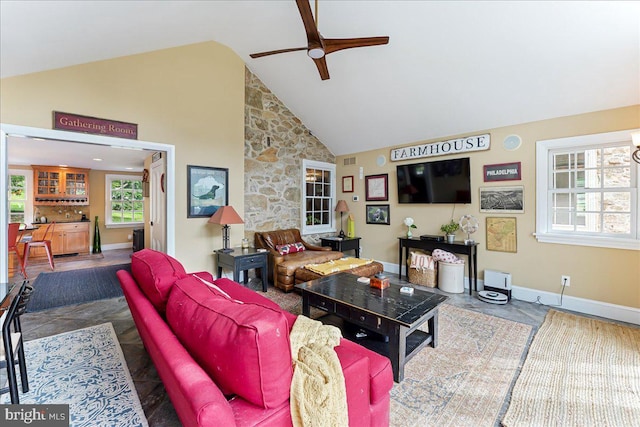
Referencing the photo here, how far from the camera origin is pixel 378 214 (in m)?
5.61

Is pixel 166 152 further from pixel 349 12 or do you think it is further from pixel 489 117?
pixel 489 117

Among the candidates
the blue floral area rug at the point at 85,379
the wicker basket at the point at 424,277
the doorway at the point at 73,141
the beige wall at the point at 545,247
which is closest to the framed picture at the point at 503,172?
the beige wall at the point at 545,247

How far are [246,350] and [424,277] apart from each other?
403 cm

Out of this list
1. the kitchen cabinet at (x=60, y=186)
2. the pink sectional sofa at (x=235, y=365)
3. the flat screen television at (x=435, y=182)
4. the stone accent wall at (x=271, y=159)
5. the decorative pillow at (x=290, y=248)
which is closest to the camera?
the pink sectional sofa at (x=235, y=365)

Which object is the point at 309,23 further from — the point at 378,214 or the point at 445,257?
the point at 378,214

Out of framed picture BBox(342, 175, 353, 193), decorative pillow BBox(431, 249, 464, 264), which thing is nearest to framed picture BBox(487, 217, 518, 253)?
decorative pillow BBox(431, 249, 464, 264)

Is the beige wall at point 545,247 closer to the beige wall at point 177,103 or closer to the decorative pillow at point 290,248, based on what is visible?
the decorative pillow at point 290,248

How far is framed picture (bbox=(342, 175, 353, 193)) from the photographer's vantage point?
6093 mm

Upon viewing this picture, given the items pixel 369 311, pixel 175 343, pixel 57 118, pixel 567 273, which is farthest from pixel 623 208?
pixel 57 118

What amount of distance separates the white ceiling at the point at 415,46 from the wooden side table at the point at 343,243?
240 cm

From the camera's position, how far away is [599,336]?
2.76m

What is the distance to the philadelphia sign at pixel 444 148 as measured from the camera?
420cm

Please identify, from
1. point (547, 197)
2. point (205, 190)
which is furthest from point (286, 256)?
point (547, 197)

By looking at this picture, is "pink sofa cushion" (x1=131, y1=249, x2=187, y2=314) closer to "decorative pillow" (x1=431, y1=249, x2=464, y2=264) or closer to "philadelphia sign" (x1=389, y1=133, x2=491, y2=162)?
"decorative pillow" (x1=431, y1=249, x2=464, y2=264)
